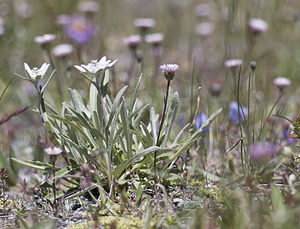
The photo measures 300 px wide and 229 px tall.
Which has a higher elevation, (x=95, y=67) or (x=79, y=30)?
(x=95, y=67)

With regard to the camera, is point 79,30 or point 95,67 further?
point 79,30

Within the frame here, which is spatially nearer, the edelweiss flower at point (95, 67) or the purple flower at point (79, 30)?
the edelweiss flower at point (95, 67)

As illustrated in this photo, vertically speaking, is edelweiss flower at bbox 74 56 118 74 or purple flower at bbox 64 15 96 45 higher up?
edelweiss flower at bbox 74 56 118 74

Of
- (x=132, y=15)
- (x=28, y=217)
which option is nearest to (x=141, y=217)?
(x=28, y=217)

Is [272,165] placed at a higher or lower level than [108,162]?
lower

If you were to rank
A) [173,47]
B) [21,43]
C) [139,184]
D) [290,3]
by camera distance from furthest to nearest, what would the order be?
[290,3]
[173,47]
[21,43]
[139,184]

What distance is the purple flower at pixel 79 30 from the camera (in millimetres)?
4062

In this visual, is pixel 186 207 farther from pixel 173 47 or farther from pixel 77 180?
pixel 173 47

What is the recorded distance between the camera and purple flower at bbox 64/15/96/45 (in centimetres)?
406

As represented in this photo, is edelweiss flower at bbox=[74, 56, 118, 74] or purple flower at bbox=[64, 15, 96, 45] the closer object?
edelweiss flower at bbox=[74, 56, 118, 74]

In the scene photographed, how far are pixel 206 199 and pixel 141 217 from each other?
36 centimetres

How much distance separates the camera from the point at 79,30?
4.19 metres

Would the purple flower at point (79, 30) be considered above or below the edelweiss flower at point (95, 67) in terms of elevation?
below

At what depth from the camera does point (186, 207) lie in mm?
1762
